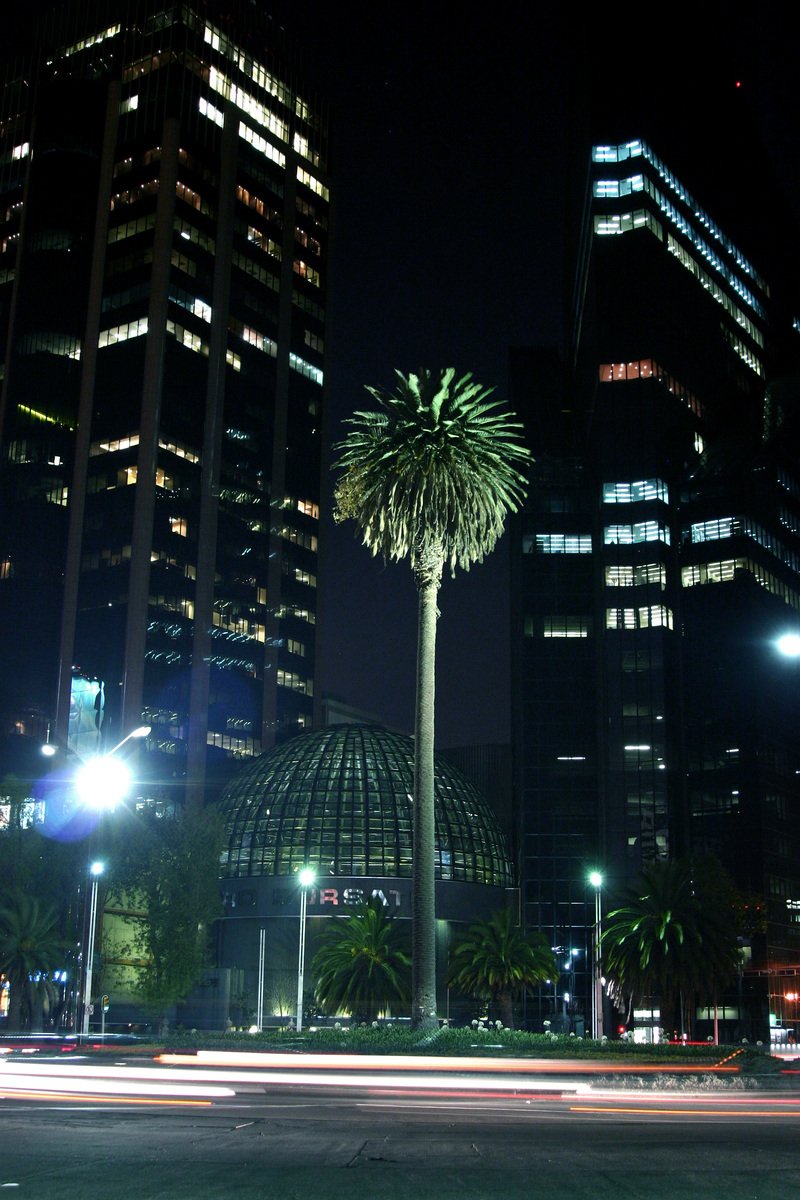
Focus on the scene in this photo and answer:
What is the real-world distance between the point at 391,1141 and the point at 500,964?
2903 inches

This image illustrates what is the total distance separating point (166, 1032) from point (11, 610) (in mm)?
107765

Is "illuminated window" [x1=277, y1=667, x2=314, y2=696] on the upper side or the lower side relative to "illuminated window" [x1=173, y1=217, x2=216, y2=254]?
lower

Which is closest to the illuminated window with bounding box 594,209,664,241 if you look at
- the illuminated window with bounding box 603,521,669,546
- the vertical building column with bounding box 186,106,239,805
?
the illuminated window with bounding box 603,521,669,546

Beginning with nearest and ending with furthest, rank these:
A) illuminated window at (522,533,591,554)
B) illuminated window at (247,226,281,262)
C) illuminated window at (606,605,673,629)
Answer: illuminated window at (606,605,673,629) → illuminated window at (522,533,591,554) → illuminated window at (247,226,281,262)

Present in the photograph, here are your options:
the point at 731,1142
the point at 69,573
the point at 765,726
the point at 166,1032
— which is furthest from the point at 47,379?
the point at 731,1142

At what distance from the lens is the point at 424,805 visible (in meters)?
53.5

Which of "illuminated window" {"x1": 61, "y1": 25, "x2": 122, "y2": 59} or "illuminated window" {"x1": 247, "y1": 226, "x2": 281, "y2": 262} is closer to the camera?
"illuminated window" {"x1": 61, "y1": 25, "x2": 122, "y2": 59}

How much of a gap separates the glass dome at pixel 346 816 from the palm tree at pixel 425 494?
66698 mm

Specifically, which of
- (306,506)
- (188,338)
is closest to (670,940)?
(188,338)

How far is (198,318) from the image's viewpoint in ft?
595

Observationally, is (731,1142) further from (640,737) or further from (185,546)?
(185,546)

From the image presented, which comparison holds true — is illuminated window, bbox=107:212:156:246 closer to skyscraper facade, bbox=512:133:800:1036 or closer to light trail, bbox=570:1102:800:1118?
skyscraper facade, bbox=512:133:800:1036

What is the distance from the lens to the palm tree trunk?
5181 cm

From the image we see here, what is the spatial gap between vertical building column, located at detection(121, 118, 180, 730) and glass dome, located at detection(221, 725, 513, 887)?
28.9 m
